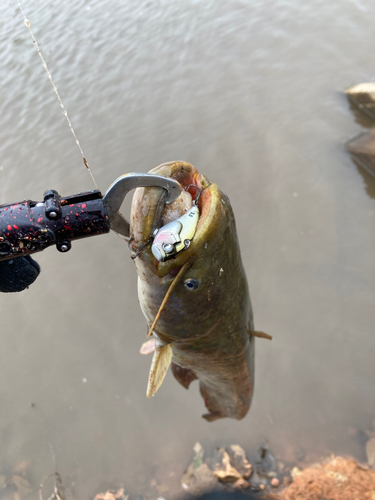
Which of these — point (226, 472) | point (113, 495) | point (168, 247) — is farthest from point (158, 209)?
point (113, 495)

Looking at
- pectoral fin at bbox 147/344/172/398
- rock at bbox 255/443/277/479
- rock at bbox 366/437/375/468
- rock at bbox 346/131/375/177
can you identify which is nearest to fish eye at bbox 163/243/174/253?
pectoral fin at bbox 147/344/172/398

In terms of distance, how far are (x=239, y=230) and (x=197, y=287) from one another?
3.67 meters

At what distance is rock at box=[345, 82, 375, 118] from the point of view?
21.5 ft

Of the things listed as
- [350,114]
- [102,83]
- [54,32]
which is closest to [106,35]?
[54,32]

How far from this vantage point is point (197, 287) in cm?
215

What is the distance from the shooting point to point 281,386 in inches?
181

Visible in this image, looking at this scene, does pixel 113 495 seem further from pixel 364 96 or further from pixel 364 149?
pixel 364 96

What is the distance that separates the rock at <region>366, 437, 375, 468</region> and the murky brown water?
0.27ft

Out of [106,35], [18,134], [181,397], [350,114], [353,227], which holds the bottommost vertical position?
[181,397]

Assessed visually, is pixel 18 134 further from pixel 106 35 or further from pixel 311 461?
pixel 311 461

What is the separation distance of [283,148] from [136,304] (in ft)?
12.6

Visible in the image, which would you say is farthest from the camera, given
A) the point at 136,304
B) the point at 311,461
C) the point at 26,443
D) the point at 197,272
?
the point at 136,304

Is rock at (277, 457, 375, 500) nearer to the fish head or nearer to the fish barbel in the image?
the fish barbel

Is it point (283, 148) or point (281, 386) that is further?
point (283, 148)
